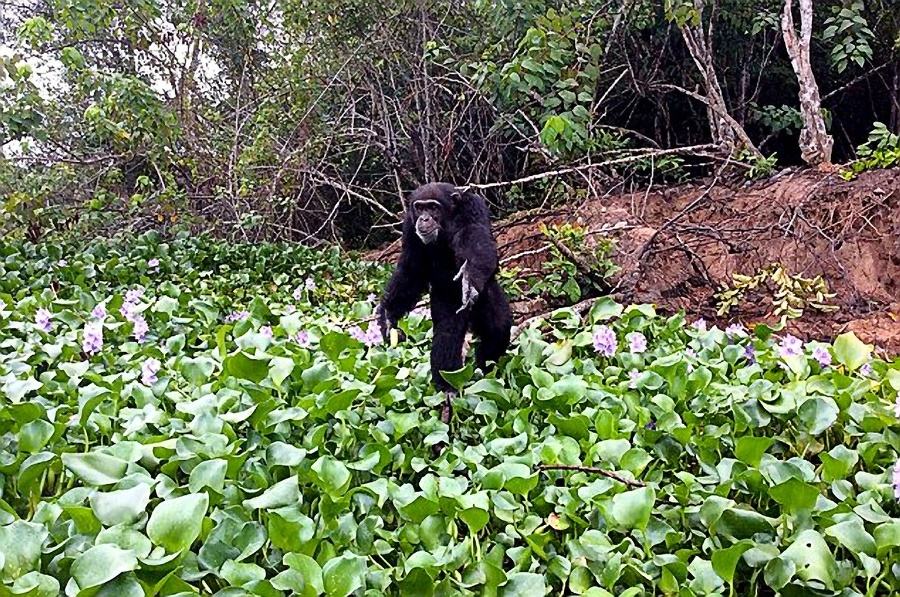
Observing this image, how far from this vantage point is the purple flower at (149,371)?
3.09 metres

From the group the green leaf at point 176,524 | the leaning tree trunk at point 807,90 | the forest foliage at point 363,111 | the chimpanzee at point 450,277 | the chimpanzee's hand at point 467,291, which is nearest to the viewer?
the green leaf at point 176,524

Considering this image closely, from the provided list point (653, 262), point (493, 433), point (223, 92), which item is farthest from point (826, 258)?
point (223, 92)

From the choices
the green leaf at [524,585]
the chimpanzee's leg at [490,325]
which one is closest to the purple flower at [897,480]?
the green leaf at [524,585]

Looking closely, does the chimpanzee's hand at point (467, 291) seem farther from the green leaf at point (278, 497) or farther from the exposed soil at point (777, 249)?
the exposed soil at point (777, 249)

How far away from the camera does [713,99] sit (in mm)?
7281

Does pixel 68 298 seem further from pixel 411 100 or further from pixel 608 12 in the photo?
pixel 608 12

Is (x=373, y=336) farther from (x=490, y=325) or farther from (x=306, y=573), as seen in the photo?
Result: (x=306, y=573)

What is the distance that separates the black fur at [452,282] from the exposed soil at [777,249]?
2.13m

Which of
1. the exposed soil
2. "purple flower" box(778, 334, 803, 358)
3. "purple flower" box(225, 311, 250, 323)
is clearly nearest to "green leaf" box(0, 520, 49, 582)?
"purple flower" box(778, 334, 803, 358)

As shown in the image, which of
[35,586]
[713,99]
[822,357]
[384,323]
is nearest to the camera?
[35,586]

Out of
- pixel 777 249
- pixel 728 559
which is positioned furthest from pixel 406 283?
pixel 777 249

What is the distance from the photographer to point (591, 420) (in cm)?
272

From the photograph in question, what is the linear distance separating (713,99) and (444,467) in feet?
19.3

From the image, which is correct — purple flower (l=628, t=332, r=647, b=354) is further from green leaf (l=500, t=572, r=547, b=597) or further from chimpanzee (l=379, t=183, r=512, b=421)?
green leaf (l=500, t=572, r=547, b=597)
